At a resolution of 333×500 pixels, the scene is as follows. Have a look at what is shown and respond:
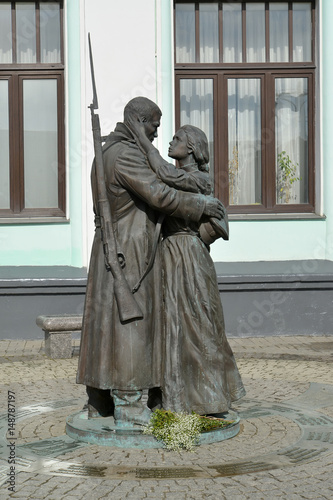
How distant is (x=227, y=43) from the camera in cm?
1246

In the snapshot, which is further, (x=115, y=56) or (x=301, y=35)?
(x=301, y=35)

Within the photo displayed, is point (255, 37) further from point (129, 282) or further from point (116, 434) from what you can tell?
point (116, 434)

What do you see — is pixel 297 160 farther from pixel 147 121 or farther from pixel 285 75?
pixel 147 121

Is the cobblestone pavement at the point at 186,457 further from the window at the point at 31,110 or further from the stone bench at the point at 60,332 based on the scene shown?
the window at the point at 31,110

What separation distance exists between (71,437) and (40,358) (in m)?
3.84

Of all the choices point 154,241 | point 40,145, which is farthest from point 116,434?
point 40,145

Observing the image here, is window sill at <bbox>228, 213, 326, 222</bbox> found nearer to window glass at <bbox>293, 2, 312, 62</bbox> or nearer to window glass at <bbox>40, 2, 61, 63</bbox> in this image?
window glass at <bbox>293, 2, 312, 62</bbox>

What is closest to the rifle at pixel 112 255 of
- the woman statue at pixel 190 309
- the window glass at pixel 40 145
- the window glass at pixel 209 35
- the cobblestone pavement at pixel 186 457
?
the woman statue at pixel 190 309

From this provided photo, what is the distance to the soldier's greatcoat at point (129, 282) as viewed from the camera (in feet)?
18.3

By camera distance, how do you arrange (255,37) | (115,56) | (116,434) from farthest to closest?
(255,37)
(115,56)
(116,434)

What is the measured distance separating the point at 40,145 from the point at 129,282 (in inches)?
281

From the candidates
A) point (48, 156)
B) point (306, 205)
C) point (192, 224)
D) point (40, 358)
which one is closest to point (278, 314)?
point (306, 205)

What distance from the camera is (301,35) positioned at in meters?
12.5

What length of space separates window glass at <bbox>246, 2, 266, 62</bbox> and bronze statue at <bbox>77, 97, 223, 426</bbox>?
7.07 metres
